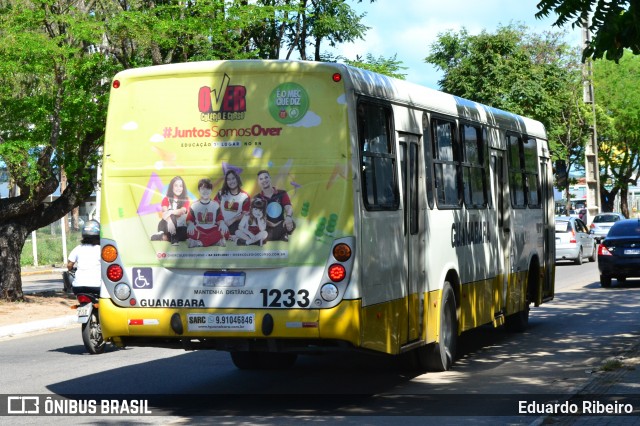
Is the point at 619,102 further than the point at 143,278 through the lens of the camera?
Yes

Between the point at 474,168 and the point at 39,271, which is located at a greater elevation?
the point at 474,168

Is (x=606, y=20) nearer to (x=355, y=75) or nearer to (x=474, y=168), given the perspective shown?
(x=355, y=75)

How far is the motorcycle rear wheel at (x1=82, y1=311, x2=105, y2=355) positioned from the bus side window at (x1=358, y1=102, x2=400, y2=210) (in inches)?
228

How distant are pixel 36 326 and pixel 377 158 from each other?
11126 millimetres

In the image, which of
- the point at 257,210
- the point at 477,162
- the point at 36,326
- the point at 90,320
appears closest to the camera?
the point at 257,210

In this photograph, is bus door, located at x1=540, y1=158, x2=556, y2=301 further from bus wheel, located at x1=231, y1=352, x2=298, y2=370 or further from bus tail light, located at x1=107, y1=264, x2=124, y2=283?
bus tail light, located at x1=107, y1=264, x2=124, y2=283

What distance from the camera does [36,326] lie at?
1997 centimetres

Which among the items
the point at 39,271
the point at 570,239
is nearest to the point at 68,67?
the point at 570,239

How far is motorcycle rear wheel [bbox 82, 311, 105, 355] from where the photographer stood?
15.2 meters

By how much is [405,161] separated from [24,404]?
14.4 feet

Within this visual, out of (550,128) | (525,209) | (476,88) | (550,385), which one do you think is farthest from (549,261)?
(550,128)

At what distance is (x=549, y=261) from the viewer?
1900 cm

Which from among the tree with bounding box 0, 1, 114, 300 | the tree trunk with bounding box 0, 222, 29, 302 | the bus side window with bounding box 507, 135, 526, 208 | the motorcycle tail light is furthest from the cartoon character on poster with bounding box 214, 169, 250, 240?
the tree trunk with bounding box 0, 222, 29, 302

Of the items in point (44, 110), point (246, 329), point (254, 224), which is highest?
point (44, 110)
